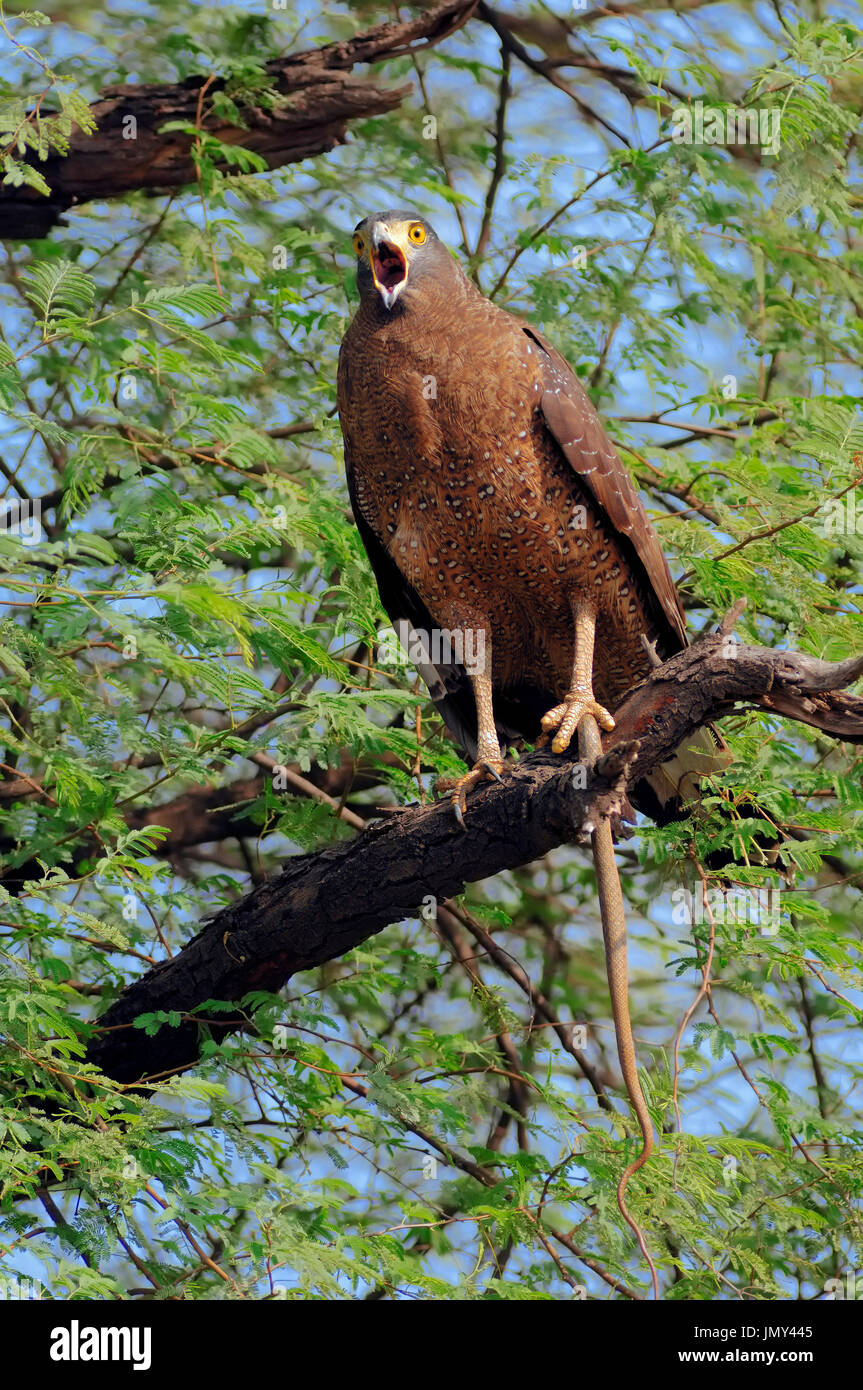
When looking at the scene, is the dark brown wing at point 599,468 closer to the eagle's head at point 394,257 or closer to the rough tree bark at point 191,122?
the eagle's head at point 394,257

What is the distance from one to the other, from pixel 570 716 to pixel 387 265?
1.53m

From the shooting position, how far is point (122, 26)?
6172 millimetres

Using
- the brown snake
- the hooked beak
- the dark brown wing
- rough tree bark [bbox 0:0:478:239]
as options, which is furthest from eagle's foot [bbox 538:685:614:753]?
rough tree bark [bbox 0:0:478:239]

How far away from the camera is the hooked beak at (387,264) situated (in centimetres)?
438

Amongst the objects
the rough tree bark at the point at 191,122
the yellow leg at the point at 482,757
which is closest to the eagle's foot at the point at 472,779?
the yellow leg at the point at 482,757

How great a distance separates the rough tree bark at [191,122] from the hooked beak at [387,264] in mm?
1562

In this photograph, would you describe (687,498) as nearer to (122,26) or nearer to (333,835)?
(333,835)

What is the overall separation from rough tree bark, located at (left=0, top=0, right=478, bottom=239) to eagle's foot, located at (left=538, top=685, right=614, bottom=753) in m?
2.85

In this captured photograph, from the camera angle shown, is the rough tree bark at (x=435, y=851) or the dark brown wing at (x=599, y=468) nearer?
the rough tree bark at (x=435, y=851)

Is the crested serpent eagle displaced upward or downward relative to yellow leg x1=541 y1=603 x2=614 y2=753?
upward

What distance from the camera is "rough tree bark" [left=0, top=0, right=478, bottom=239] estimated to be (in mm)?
5711

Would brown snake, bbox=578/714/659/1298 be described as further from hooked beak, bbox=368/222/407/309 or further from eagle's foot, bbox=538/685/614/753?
hooked beak, bbox=368/222/407/309

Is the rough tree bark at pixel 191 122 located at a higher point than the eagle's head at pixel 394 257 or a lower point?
higher

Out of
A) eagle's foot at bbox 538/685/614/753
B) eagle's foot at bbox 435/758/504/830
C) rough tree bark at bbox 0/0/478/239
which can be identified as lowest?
eagle's foot at bbox 435/758/504/830
